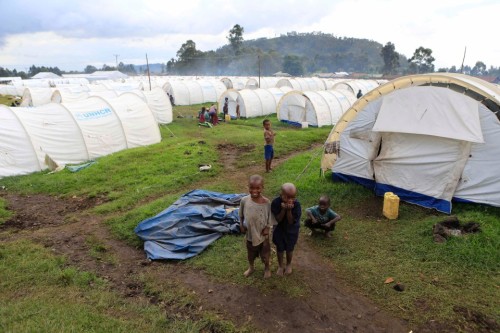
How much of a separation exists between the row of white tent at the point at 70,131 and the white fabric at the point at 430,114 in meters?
11.3

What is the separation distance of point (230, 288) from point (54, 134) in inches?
450

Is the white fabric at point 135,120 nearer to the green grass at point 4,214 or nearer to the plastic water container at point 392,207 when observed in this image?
the green grass at point 4,214

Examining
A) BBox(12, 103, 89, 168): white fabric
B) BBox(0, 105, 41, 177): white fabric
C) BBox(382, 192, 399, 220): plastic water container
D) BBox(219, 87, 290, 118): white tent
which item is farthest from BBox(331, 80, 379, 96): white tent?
BBox(0, 105, 41, 177): white fabric

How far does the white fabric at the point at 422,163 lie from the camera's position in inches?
291

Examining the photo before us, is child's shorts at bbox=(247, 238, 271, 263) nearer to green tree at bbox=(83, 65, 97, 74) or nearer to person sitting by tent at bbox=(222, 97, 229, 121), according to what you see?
person sitting by tent at bbox=(222, 97, 229, 121)

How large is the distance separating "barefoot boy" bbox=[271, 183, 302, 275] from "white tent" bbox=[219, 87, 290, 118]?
66.1 ft

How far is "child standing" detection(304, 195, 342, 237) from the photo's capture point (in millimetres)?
6566

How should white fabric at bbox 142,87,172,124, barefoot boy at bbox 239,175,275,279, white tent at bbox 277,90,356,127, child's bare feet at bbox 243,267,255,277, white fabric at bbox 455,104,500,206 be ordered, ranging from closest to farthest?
barefoot boy at bbox 239,175,275,279, child's bare feet at bbox 243,267,255,277, white fabric at bbox 455,104,500,206, white tent at bbox 277,90,356,127, white fabric at bbox 142,87,172,124

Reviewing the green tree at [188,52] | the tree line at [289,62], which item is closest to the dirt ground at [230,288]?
the tree line at [289,62]

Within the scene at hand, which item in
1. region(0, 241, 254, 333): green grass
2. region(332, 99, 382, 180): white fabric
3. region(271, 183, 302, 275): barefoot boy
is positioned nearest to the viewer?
region(0, 241, 254, 333): green grass

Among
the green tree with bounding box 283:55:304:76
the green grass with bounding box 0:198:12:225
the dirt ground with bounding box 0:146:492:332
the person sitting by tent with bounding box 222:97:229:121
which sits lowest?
the green grass with bounding box 0:198:12:225

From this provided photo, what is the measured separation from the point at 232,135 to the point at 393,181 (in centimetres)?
1096

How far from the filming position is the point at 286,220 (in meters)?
5.09

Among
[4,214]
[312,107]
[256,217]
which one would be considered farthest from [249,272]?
[312,107]
